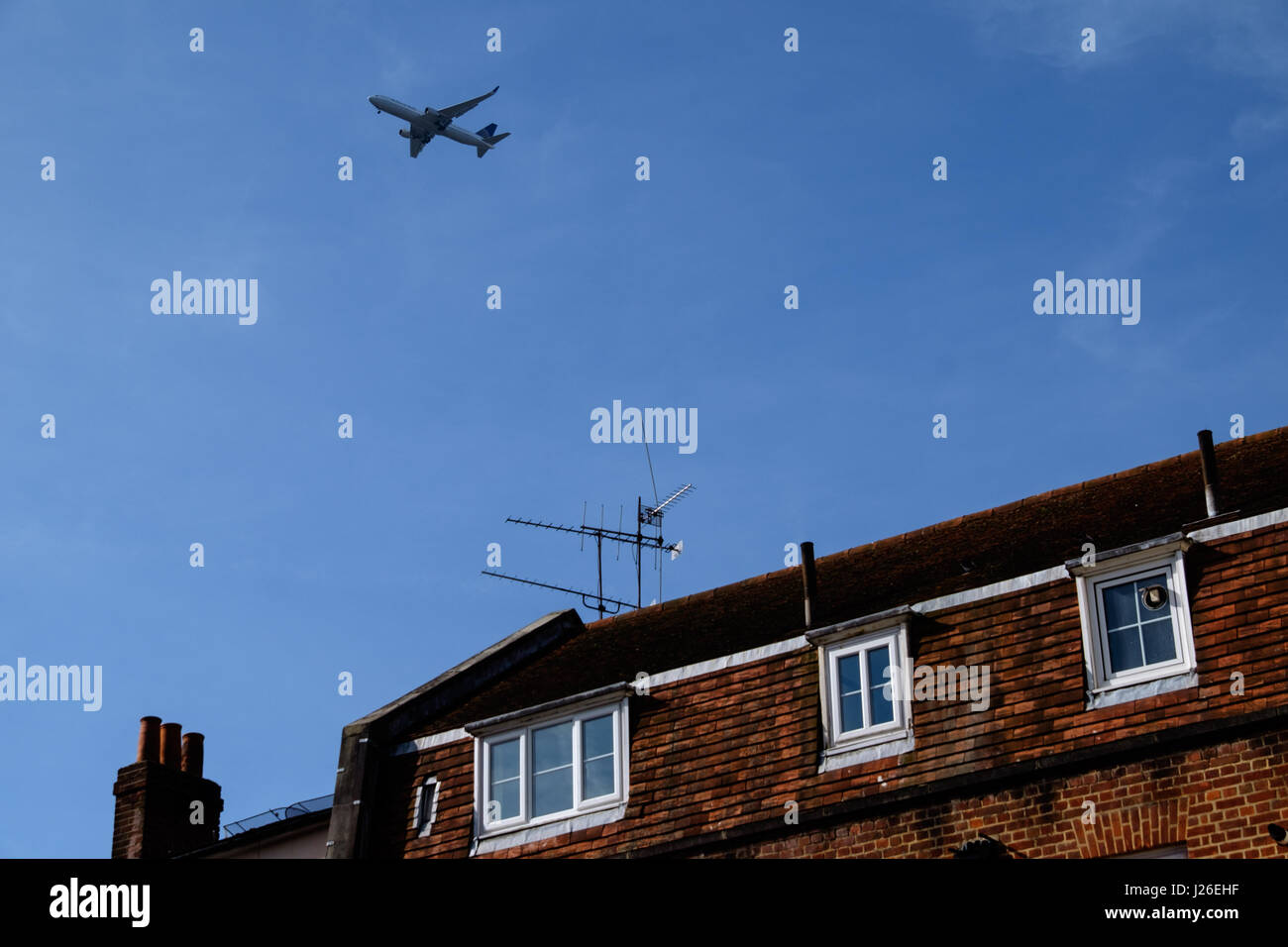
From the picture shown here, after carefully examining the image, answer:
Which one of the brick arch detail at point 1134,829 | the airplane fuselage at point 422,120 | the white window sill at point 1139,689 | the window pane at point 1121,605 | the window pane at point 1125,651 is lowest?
the brick arch detail at point 1134,829

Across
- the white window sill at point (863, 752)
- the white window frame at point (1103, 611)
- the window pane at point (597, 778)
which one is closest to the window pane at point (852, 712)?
the white window sill at point (863, 752)

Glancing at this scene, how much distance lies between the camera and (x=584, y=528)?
38906 mm

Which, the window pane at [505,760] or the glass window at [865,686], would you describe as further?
the window pane at [505,760]

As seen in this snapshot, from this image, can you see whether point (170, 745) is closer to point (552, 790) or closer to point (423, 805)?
point (423, 805)

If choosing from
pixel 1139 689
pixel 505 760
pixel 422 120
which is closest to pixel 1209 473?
pixel 1139 689

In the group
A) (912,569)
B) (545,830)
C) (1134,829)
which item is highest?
(912,569)

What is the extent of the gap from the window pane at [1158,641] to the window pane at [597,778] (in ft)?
24.6

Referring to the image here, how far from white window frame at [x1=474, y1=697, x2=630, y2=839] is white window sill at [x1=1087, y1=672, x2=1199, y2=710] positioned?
663 cm

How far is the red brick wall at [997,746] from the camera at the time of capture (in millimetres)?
21234

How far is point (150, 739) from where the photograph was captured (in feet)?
113

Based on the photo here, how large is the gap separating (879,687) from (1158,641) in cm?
366

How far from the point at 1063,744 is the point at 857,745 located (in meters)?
2.85

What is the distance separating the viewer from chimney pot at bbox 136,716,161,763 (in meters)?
34.4

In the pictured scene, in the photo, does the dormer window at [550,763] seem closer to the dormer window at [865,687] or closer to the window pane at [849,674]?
the dormer window at [865,687]
